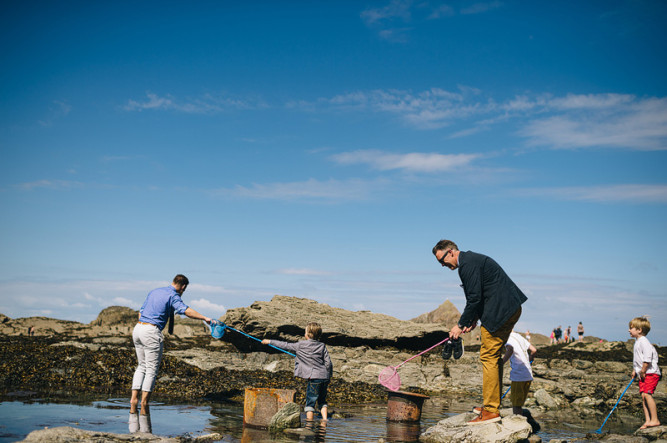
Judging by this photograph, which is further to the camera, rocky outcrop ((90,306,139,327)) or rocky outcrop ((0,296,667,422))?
rocky outcrop ((90,306,139,327))

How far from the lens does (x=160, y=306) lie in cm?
922

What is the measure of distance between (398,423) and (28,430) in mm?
6186

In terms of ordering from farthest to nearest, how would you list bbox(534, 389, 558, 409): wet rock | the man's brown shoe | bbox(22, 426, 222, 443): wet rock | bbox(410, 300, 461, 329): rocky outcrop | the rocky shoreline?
bbox(410, 300, 461, 329): rocky outcrop
bbox(534, 389, 558, 409): wet rock
the rocky shoreline
the man's brown shoe
bbox(22, 426, 222, 443): wet rock

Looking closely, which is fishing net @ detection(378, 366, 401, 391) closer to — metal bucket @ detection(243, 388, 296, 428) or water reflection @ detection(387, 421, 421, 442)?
water reflection @ detection(387, 421, 421, 442)

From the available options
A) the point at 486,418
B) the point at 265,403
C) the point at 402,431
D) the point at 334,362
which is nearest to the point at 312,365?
the point at 265,403

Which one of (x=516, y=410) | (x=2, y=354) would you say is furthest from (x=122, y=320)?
(x=516, y=410)

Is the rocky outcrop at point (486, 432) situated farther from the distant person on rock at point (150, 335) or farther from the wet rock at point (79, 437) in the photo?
the distant person on rock at point (150, 335)

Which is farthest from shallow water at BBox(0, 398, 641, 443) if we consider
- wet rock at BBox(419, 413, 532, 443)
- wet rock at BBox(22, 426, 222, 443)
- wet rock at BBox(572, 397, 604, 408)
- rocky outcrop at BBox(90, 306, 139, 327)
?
rocky outcrop at BBox(90, 306, 139, 327)

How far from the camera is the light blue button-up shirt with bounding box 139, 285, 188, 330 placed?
9195 millimetres

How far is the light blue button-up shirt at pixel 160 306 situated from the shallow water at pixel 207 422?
1674 millimetres

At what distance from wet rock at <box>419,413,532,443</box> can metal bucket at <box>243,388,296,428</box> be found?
2.38 metres

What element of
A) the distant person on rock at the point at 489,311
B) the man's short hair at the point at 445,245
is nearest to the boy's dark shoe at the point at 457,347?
the distant person on rock at the point at 489,311

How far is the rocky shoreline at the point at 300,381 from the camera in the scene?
12.6m

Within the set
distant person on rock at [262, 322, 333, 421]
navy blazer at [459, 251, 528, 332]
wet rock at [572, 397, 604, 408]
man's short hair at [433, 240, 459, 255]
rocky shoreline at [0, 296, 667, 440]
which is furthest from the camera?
wet rock at [572, 397, 604, 408]
